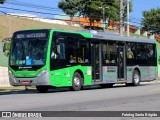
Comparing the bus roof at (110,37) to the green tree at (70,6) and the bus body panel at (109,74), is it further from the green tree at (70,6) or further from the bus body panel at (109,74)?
the green tree at (70,6)

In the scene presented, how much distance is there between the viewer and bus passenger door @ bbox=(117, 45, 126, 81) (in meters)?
29.4

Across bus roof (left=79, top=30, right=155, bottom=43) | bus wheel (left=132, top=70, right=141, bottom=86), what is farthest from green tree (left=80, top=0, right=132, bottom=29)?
bus wheel (left=132, top=70, right=141, bottom=86)

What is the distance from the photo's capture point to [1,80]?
3741 centimetres

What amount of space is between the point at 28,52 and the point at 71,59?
257 centimetres

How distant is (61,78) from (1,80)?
1427 cm

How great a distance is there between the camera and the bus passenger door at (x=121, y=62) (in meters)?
29.4

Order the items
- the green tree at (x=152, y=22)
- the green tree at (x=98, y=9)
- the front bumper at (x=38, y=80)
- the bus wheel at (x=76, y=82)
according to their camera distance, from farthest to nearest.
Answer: the green tree at (x=152, y=22) → the green tree at (x=98, y=9) → the bus wheel at (x=76, y=82) → the front bumper at (x=38, y=80)

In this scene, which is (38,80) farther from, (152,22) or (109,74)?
(152,22)

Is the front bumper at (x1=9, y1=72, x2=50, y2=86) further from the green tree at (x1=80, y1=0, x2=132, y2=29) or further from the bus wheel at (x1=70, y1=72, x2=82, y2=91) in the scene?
the green tree at (x1=80, y1=0, x2=132, y2=29)

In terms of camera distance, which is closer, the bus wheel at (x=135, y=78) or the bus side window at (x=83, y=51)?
Result: the bus side window at (x=83, y=51)

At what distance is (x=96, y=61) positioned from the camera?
27.2 meters

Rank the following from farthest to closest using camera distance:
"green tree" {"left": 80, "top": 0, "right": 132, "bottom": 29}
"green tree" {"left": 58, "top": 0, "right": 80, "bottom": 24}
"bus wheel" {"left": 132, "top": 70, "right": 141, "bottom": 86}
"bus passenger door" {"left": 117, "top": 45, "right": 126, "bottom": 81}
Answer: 1. "green tree" {"left": 58, "top": 0, "right": 80, "bottom": 24}
2. "green tree" {"left": 80, "top": 0, "right": 132, "bottom": 29}
3. "bus wheel" {"left": 132, "top": 70, "right": 141, "bottom": 86}
4. "bus passenger door" {"left": 117, "top": 45, "right": 126, "bottom": 81}

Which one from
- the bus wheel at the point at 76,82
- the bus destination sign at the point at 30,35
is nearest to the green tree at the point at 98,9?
the bus wheel at the point at 76,82

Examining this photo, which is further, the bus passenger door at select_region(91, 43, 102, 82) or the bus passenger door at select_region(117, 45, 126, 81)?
the bus passenger door at select_region(117, 45, 126, 81)
